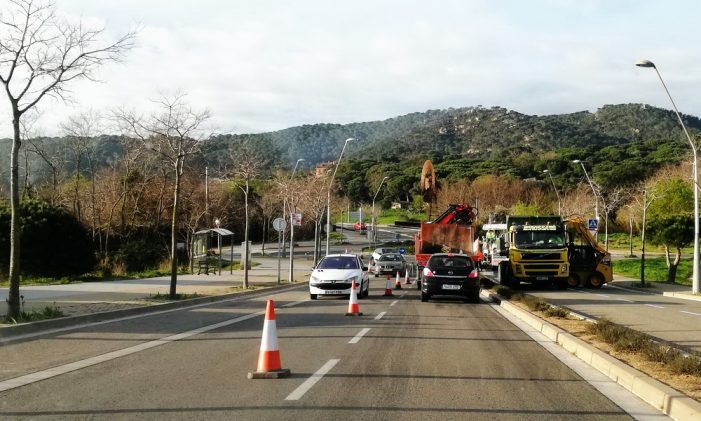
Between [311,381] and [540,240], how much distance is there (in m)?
23.3

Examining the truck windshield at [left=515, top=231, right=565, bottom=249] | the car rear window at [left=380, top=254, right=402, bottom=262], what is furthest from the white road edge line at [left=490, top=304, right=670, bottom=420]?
the car rear window at [left=380, top=254, right=402, bottom=262]

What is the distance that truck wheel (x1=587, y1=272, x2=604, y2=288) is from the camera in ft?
108

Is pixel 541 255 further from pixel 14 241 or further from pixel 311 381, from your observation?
pixel 311 381

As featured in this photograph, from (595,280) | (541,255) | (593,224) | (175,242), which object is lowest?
(595,280)

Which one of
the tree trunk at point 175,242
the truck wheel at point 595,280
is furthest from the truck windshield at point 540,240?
the tree trunk at point 175,242

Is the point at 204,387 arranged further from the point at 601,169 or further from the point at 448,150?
the point at 448,150

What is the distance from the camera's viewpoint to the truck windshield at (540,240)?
2938 cm

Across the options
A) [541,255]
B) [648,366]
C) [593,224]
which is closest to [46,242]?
[541,255]

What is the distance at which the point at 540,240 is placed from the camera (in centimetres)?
2955

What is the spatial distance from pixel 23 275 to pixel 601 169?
88.6m

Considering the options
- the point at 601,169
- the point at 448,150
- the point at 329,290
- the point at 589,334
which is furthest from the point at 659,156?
the point at 589,334

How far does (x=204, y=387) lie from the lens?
7.71 metres

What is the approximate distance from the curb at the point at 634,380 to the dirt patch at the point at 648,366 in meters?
0.13

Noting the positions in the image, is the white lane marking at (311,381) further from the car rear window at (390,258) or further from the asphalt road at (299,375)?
the car rear window at (390,258)
